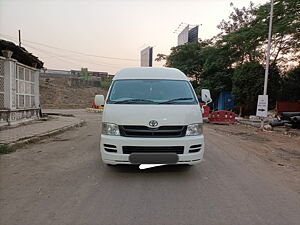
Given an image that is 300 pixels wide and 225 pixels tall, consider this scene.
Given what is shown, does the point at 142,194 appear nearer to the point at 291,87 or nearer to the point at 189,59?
the point at 291,87

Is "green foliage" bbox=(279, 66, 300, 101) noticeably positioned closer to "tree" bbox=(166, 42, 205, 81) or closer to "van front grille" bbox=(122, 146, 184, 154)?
"tree" bbox=(166, 42, 205, 81)

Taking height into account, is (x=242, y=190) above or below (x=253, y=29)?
below

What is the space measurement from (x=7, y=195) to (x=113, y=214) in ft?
6.14

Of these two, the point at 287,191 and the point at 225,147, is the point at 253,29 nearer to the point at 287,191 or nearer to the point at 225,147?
the point at 225,147

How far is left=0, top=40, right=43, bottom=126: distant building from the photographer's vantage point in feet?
35.8

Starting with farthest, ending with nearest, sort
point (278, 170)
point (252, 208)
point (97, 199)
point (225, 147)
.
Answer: point (225, 147) < point (278, 170) < point (97, 199) < point (252, 208)

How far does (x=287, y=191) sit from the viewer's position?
4.18 m

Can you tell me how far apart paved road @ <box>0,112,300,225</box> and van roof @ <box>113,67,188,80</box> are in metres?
2.04

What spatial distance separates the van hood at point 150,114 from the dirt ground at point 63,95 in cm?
3194

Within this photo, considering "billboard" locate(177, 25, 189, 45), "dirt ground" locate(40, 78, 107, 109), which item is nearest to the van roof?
"dirt ground" locate(40, 78, 107, 109)

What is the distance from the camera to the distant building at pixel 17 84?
1092 cm

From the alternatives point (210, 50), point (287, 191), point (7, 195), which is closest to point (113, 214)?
point (7, 195)

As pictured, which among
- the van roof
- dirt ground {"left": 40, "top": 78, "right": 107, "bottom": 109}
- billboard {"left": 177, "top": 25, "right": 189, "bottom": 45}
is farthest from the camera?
billboard {"left": 177, "top": 25, "right": 189, "bottom": 45}

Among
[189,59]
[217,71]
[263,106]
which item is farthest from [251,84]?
[189,59]
